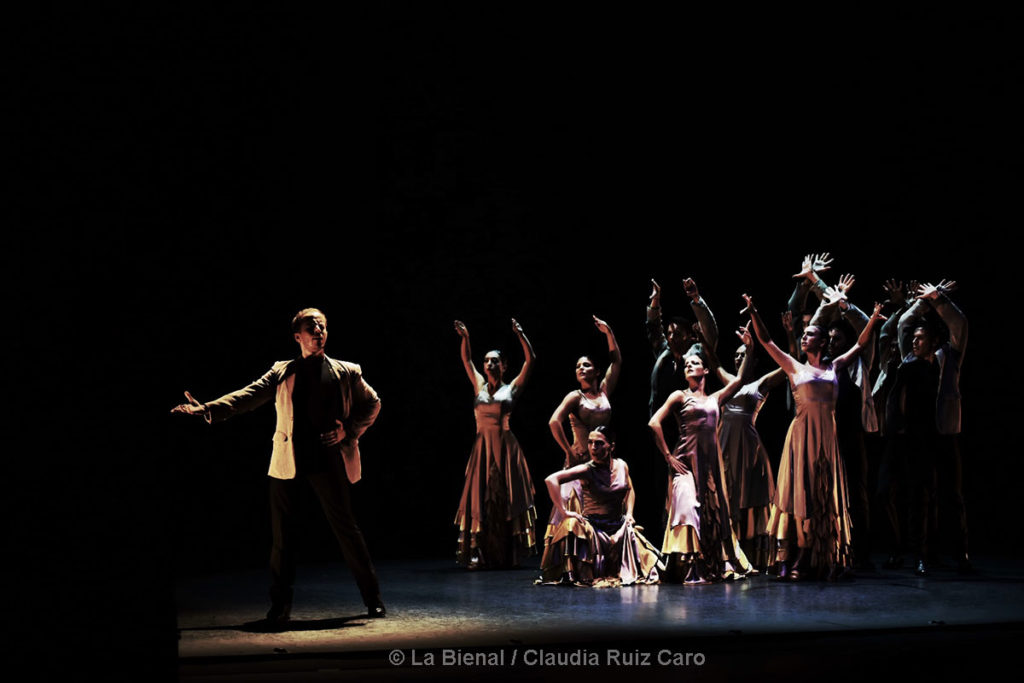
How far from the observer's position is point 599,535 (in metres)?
7.29

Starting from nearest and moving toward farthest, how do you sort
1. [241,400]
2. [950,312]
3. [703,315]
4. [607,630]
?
1. [607,630]
2. [241,400]
3. [950,312]
4. [703,315]

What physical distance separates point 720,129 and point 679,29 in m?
0.91

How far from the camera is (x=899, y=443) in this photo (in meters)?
7.92

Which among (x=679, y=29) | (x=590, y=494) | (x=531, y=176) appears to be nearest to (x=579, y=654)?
(x=590, y=494)

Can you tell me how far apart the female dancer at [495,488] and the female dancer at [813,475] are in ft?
5.99

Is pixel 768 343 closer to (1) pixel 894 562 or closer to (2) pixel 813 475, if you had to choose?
(2) pixel 813 475

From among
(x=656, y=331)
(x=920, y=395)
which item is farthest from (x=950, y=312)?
(x=656, y=331)

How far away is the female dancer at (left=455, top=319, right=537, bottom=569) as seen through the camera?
822 cm

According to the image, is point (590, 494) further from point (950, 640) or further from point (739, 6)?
point (739, 6)

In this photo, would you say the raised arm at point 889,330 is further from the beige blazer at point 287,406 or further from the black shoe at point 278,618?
the black shoe at point 278,618

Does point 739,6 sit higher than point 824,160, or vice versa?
point 739,6

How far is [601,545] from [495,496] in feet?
3.93

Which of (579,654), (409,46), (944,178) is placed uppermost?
(409,46)

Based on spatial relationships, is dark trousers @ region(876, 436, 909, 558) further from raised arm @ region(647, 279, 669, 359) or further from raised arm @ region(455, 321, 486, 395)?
raised arm @ region(455, 321, 486, 395)
